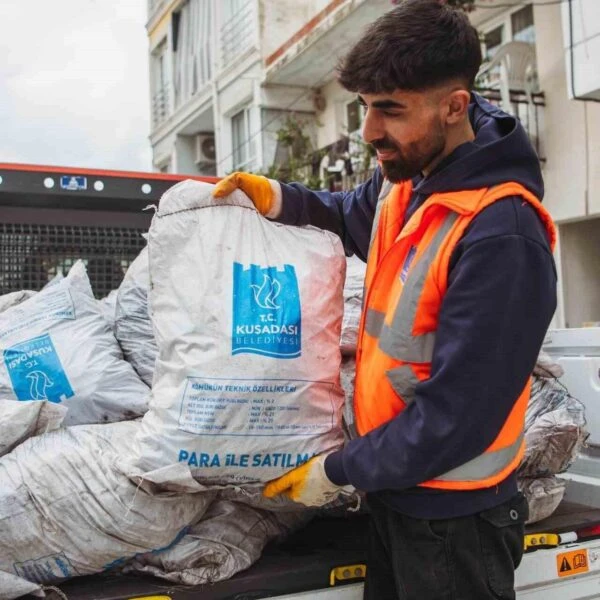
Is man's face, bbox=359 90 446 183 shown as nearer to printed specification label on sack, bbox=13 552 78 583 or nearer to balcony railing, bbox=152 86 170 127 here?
printed specification label on sack, bbox=13 552 78 583

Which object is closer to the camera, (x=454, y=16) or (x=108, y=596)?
(x=454, y=16)

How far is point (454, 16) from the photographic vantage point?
5.48 ft

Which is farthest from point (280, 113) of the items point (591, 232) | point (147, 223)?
point (147, 223)

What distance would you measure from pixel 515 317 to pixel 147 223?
7.93ft

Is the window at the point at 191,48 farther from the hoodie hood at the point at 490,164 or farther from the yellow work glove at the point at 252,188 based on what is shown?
A: the hoodie hood at the point at 490,164

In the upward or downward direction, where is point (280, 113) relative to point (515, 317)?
upward

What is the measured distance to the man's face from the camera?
1.65 metres

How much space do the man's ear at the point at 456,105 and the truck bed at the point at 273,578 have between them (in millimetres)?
1091

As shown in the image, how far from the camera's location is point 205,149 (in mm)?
18719

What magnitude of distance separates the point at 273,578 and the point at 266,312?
63 cm

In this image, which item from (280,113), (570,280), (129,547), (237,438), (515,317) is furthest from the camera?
(280,113)

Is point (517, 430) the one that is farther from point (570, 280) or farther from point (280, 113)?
point (280, 113)

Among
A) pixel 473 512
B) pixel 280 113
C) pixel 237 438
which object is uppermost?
pixel 280 113

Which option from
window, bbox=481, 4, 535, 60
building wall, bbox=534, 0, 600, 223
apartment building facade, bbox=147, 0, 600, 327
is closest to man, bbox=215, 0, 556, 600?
apartment building facade, bbox=147, 0, 600, 327
